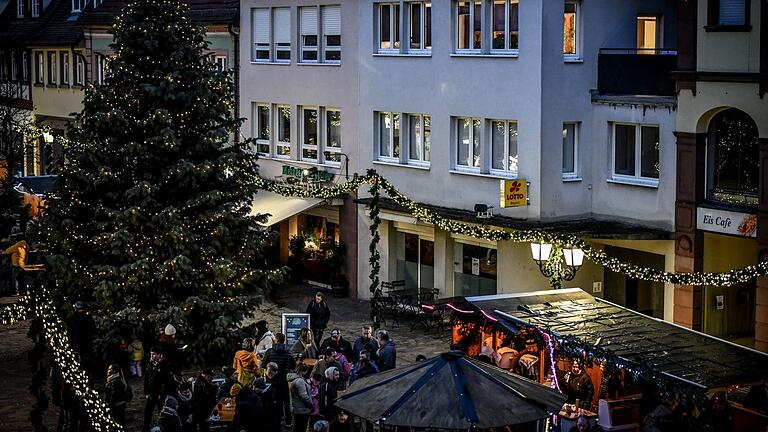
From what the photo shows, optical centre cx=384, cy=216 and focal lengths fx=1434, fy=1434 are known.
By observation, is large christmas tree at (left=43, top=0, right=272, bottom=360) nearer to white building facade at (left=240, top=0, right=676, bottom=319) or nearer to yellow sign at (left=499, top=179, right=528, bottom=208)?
yellow sign at (left=499, top=179, right=528, bottom=208)

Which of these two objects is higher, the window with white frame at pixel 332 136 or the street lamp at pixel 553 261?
the window with white frame at pixel 332 136

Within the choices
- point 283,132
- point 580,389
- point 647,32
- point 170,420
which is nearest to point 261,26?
point 283,132

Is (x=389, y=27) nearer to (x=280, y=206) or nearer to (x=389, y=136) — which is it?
(x=389, y=136)

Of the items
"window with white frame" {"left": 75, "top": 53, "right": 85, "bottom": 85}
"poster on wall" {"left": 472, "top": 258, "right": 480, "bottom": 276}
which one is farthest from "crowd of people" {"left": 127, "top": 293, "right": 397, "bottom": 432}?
"window with white frame" {"left": 75, "top": 53, "right": 85, "bottom": 85}

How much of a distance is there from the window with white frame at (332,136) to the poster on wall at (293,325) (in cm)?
1101

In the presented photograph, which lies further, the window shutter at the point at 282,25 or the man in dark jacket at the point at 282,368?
the window shutter at the point at 282,25

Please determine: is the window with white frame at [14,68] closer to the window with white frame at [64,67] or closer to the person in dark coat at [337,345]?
the window with white frame at [64,67]

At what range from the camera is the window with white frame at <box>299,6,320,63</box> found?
3975 centimetres

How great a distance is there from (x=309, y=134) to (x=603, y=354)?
19.5 meters

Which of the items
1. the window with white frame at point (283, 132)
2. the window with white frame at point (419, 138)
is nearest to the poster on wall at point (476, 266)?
the window with white frame at point (419, 138)

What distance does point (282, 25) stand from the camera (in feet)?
135

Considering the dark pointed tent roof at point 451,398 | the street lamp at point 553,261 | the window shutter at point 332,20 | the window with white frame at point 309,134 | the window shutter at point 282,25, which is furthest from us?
the window shutter at point 282,25

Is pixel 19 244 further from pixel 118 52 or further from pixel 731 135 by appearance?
pixel 731 135

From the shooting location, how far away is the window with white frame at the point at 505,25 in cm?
3294
